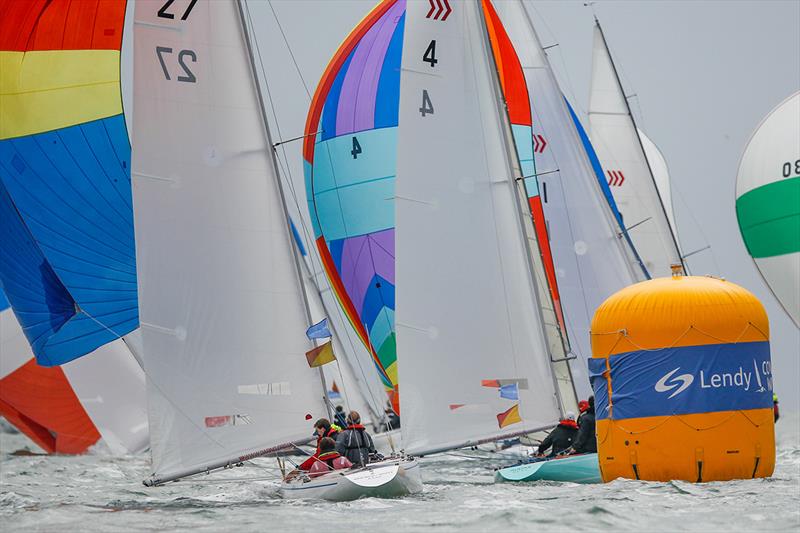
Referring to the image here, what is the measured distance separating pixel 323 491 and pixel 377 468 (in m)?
0.59

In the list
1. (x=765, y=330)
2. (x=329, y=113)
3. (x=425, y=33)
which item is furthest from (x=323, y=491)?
(x=329, y=113)

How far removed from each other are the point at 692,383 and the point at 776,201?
7.60 m

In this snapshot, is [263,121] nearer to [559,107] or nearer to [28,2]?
[28,2]

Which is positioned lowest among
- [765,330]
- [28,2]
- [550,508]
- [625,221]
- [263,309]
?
[550,508]

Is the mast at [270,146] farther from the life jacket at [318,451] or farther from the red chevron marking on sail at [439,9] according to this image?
the red chevron marking on sail at [439,9]

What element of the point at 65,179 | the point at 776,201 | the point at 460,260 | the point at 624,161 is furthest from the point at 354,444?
the point at 624,161

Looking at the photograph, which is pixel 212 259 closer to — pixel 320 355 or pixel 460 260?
pixel 320 355

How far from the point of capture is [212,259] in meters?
13.7

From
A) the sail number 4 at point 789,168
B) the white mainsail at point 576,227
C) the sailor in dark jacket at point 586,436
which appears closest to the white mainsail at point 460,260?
the sailor in dark jacket at point 586,436

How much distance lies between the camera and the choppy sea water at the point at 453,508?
10336 mm

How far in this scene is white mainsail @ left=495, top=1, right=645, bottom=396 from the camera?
19781 millimetres

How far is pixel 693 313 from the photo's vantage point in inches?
470

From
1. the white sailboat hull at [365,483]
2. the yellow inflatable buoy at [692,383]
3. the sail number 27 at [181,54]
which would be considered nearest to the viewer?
the yellow inflatable buoy at [692,383]

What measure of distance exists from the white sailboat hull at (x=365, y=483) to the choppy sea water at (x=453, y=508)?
12 centimetres
